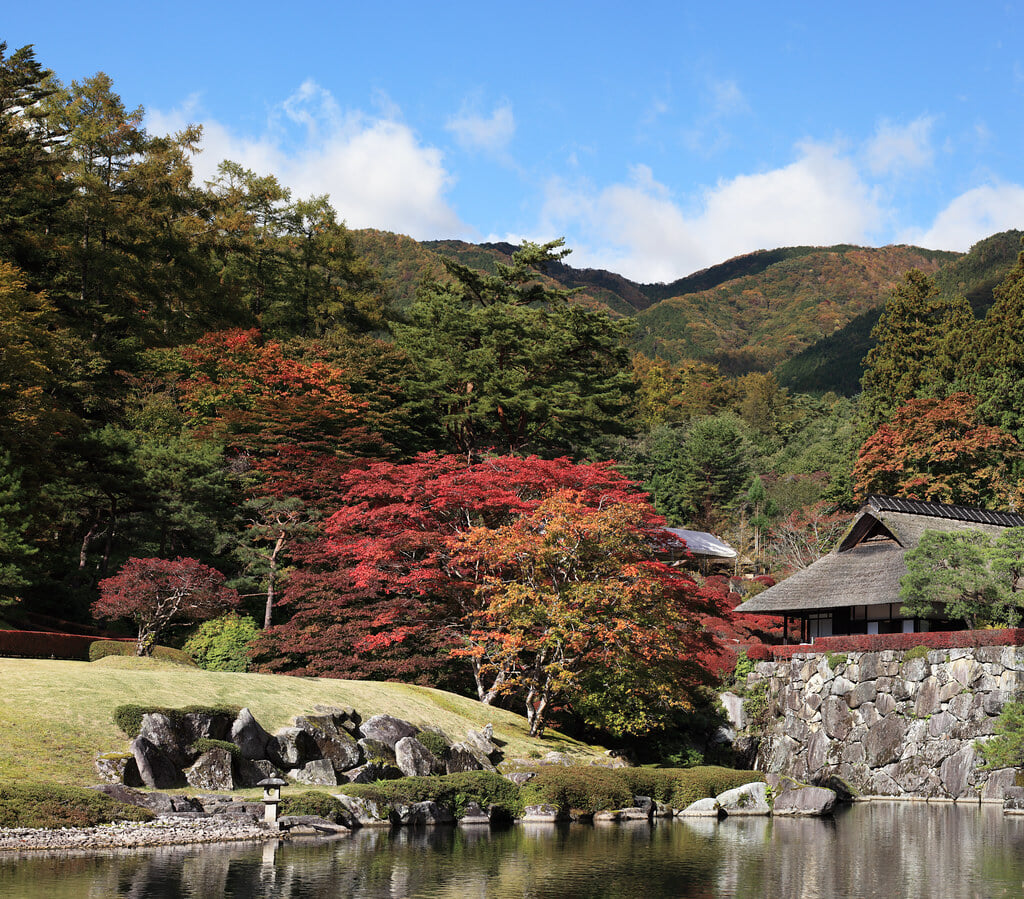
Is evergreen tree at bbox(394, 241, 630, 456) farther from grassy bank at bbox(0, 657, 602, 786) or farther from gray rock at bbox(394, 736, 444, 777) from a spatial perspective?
gray rock at bbox(394, 736, 444, 777)

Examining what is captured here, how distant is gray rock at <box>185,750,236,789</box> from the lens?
22766 millimetres

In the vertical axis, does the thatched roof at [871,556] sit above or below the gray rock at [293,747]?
above

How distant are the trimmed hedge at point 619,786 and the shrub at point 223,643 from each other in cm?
1281

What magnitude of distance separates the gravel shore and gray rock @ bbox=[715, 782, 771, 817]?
1423 centimetres

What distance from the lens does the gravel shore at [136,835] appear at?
17531 millimetres

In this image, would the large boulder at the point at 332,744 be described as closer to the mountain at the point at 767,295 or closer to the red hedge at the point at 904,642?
the red hedge at the point at 904,642

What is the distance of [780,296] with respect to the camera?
163 m

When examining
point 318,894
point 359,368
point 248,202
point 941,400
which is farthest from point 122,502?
point 941,400

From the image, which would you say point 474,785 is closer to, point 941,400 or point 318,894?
point 318,894

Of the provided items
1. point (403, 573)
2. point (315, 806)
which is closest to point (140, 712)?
point (315, 806)

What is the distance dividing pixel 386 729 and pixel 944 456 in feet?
115

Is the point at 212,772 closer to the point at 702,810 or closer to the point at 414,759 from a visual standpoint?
the point at 414,759

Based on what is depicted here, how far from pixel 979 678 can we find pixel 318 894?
1035 inches

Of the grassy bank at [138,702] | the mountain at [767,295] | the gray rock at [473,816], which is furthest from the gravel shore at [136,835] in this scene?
the mountain at [767,295]
